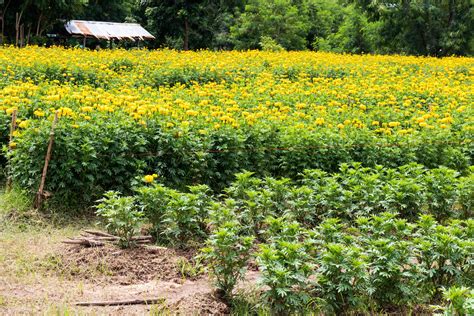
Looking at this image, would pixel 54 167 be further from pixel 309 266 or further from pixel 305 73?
pixel 305 73

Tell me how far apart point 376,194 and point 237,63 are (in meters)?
10.5

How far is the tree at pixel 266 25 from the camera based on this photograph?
116 ft

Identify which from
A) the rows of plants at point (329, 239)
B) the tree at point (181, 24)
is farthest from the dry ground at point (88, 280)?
the tree at point (181, 24)

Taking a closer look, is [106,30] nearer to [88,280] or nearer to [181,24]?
[181,24]

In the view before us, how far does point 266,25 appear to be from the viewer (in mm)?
35688

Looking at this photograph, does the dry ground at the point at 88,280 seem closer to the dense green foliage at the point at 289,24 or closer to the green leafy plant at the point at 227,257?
the green leafy plant at the point at 227,257

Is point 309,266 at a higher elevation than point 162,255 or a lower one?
higher

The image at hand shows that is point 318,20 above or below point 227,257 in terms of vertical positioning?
below

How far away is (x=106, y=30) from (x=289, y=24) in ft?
39.5

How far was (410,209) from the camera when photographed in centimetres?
652

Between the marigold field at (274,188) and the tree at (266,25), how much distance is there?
81.2 ft

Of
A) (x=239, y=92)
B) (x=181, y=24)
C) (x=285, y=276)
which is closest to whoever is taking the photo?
(x=285, y=276)

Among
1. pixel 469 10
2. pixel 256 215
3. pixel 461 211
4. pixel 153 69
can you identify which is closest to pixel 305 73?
pixel 153 69

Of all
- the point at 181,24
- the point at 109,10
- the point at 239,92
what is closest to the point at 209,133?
the point at 239,92
